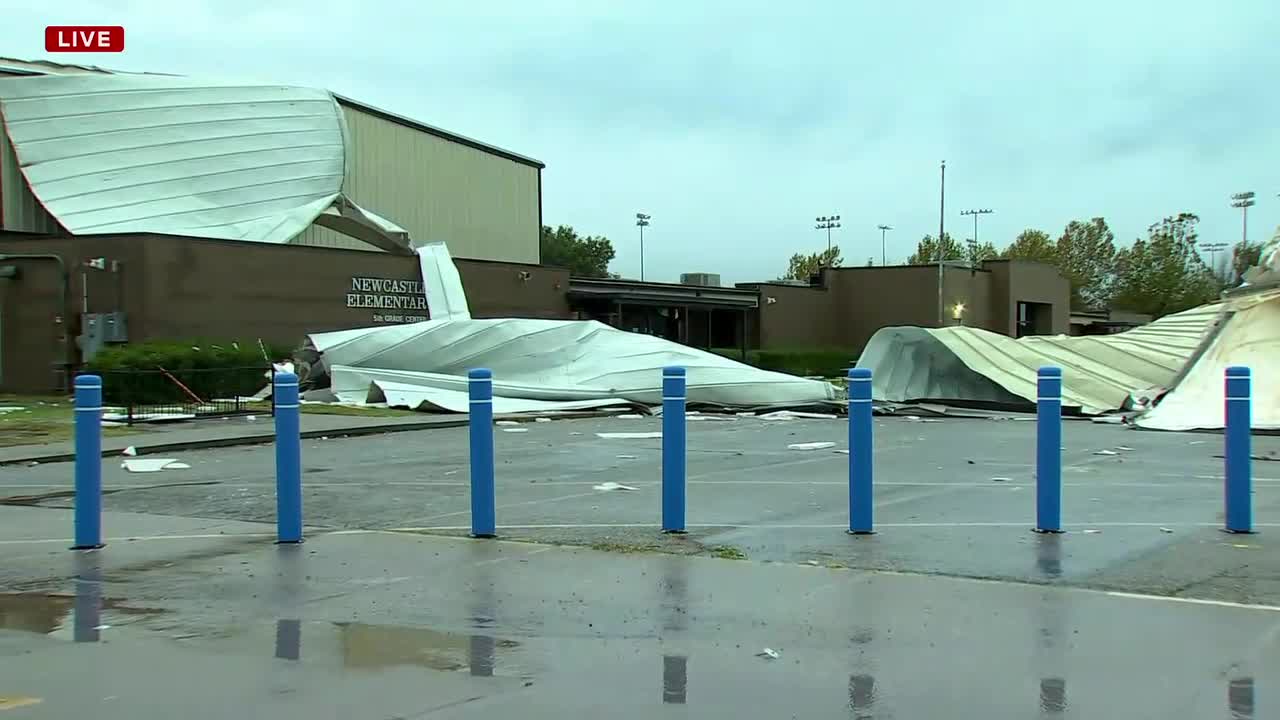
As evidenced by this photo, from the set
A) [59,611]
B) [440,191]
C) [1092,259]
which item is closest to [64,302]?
[59,611]

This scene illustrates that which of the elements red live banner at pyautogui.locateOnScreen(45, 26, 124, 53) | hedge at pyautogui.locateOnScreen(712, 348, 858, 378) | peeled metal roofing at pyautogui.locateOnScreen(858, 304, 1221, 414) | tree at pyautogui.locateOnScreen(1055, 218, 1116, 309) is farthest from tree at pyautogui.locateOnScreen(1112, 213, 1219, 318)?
red live banner at pyautogui.locateOnScreen(45, 26, 124, 53)

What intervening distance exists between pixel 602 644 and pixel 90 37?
25.7 meters

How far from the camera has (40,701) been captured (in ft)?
15.4

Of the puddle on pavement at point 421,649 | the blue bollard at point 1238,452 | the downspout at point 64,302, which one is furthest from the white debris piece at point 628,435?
the downspout at point 64,302

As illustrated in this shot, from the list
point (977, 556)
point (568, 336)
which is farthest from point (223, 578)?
point (568, 336)

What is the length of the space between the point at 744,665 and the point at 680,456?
3.44m

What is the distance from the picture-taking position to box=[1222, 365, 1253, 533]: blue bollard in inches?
316

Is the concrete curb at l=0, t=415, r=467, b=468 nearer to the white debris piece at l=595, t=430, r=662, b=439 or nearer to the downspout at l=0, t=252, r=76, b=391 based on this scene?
the white debris piece at l=595, t=430, r=662, b=439

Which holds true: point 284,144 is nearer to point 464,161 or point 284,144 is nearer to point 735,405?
point 464,161

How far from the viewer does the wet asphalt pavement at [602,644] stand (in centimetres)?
461

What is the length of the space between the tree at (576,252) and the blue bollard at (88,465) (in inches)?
4354

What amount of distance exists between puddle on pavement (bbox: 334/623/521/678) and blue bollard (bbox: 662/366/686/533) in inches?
117

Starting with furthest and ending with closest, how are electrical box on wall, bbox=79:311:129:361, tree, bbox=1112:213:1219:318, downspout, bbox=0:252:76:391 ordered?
tree, bbox=1112:213:1219:318
downspout, bbox=0:252:76:391
electrical box on wall, bbox=79:311:129:361

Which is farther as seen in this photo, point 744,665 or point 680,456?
point 680,456
